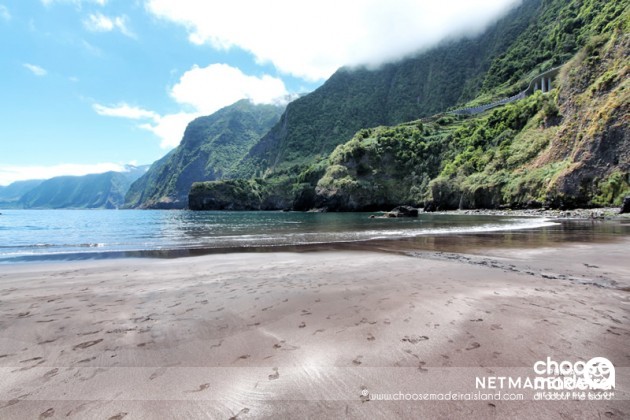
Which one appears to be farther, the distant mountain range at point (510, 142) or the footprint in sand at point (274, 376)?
the distant mountain range at point (510, 142)

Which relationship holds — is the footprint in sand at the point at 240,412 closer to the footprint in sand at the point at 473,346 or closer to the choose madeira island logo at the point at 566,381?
the choose madeira island logo at the point at 566,381

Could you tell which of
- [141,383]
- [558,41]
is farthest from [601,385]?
[558,41]

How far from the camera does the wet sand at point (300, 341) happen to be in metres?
3.86

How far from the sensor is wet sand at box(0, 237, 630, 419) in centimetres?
386

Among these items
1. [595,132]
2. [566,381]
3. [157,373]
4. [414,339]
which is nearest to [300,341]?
[414,339]

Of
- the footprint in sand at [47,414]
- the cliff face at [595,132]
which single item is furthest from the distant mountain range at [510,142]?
the footprint in sand at [47,414]

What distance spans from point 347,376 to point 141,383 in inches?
115

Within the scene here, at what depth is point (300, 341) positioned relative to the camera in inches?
224

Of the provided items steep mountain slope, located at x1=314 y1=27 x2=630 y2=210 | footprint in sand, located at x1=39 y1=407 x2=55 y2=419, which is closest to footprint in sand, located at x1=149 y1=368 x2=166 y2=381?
footprint in sand, located at x1=39 y1=407 x2=55 y2=419

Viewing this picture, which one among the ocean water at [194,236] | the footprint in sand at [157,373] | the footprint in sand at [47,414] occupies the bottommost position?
the ocean water at [194,236]

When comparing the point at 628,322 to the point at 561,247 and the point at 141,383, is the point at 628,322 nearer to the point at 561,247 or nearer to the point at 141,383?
the point at 141,383

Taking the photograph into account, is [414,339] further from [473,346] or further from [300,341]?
[300,341]

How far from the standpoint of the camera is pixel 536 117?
79625 millimetres

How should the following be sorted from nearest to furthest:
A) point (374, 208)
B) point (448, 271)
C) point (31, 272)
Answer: point (448, 271) → point (31, 272) → point (374, 208)
